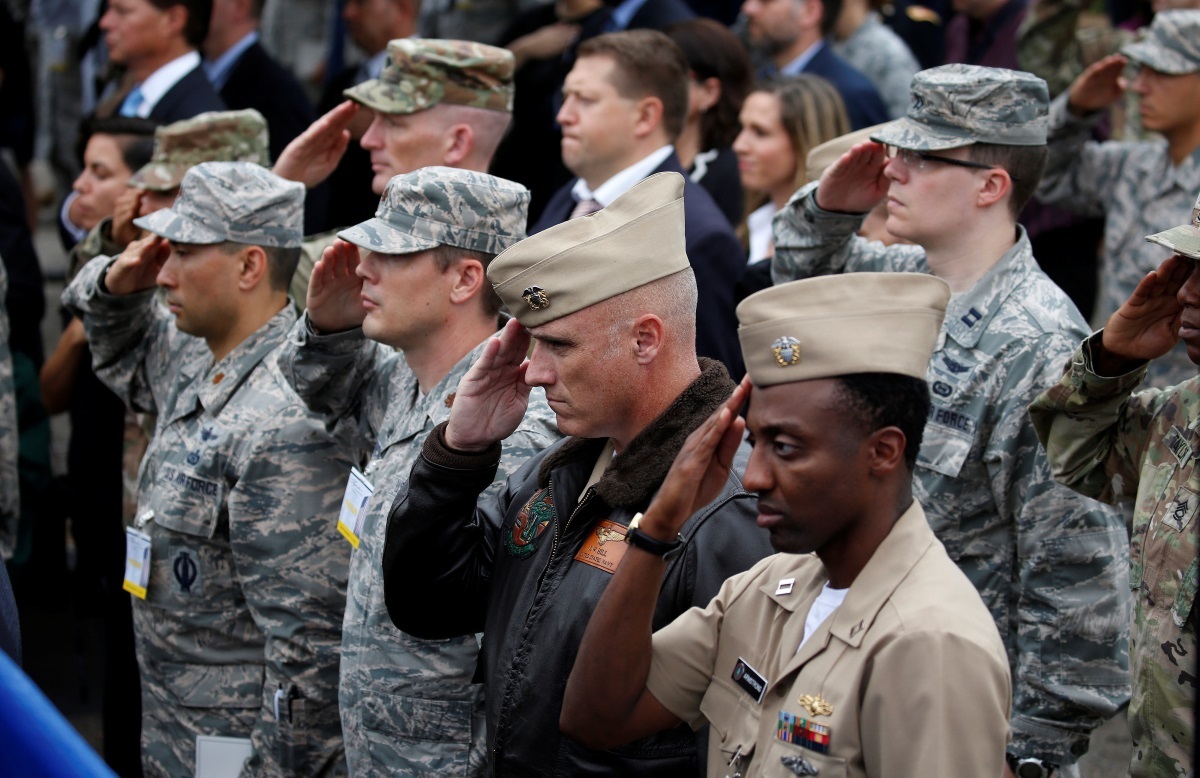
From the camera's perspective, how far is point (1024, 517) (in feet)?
12.2

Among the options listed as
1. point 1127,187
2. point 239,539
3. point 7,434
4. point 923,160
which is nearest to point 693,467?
point 923,160

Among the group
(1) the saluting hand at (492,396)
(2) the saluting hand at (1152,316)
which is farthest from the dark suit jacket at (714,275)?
(2) the saluting hand at (1152,316)

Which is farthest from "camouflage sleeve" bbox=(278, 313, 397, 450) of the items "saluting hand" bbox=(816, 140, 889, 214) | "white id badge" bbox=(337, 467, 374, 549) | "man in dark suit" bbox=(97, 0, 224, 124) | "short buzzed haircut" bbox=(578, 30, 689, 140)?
"man in dark suit" bbox=(97, 0, 224, 124)

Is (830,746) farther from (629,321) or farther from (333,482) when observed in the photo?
(333,482)

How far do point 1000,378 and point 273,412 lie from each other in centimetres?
214

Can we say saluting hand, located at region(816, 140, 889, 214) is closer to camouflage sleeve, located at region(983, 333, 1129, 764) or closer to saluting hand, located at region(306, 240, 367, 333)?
camouflage sleeve, located at region(983, 333, 1129, 764)

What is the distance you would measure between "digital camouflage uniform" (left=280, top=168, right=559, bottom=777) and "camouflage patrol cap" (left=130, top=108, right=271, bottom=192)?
1620 millimetres

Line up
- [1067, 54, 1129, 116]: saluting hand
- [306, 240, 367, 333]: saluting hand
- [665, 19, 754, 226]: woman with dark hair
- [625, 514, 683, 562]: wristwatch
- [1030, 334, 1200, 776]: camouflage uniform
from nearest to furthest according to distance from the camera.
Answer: [625, 514, 683, 562]: wristwatch → [1030, 334, 1200, 776]: camouflage uniform → [306, 240, 367, 333]: saluting hand → [1067, 54, 1129, 116]: saluting hand → [665, 19, 754, 226]: woman with dark hair

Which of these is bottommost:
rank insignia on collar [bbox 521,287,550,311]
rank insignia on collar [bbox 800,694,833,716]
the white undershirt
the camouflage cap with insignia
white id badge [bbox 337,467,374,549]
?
white id badge [bbox 337,467,374,549]

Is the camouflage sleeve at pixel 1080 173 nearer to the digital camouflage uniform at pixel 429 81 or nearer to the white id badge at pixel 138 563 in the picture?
the digital camouflage uniform at pixel 429 81

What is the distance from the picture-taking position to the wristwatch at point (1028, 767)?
363 centimetres

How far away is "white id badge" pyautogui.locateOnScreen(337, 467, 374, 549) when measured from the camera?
395cm

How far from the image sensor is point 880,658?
2252mm

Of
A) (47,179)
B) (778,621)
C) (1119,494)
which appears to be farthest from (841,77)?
(47,179)
